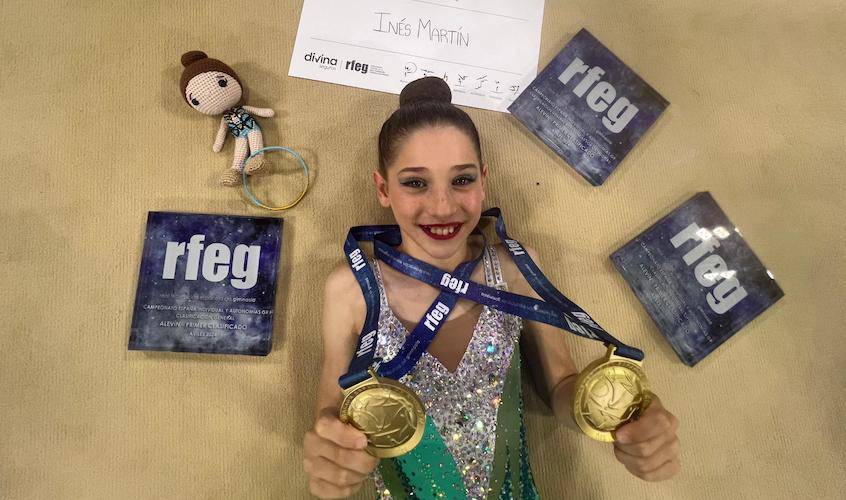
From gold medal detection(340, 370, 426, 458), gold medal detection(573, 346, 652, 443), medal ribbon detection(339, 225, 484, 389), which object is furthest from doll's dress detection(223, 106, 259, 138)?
gold medal detection(573, 346, 652, 443)

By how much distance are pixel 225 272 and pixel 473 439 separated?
69cm

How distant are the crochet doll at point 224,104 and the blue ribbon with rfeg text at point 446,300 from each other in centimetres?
34

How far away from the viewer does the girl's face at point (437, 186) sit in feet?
3.15

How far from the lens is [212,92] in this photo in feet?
3.87

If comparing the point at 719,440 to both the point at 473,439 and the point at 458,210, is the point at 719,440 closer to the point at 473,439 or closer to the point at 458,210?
the point at 473,439

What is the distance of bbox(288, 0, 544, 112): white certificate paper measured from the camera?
1348 millimetres

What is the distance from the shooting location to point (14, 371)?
3.79ft

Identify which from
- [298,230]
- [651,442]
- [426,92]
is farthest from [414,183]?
[651,442]

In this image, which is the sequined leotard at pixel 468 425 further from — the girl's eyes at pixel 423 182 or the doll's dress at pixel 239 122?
the doll's dress at pixel 239 122

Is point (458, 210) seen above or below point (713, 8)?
below

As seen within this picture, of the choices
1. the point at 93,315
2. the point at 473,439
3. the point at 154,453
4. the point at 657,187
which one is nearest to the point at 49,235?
the point at 93,315

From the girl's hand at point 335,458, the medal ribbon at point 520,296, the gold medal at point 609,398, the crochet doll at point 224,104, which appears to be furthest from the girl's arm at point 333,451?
the crochet doll at point 224,104

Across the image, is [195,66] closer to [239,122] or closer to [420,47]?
[239,122]

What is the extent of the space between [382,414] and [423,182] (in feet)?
1.42
